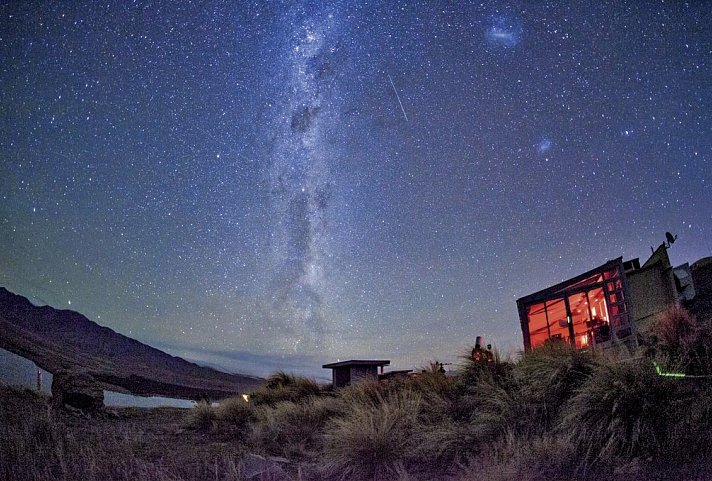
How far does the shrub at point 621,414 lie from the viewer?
521 centimetres

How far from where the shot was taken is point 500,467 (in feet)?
16.9

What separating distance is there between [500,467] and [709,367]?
3421 mm

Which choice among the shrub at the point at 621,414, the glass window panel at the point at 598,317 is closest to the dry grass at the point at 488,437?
the shrub at the point at 621,414

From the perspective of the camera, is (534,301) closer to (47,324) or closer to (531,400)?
(531,400)

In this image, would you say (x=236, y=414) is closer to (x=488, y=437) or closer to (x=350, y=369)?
(x=350, y=369)

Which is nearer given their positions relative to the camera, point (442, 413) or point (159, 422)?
point (442, 413)

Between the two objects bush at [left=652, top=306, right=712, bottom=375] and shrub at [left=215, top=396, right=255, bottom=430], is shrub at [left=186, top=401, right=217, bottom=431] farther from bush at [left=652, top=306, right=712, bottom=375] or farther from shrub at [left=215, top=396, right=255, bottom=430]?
bush at [left=652, top=306, right=712, bottom=375]

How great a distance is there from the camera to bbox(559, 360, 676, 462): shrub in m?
5.21

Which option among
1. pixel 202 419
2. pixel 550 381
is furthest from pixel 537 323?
pixel 202 419

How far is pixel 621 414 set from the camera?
5520 mm

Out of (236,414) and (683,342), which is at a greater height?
(683,342)

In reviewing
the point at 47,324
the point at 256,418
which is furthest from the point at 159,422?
the point at 47,324

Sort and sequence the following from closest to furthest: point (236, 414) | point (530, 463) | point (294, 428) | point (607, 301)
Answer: point (530, 463) → point (294, 428) → point (236, 414) → point (607, 301)

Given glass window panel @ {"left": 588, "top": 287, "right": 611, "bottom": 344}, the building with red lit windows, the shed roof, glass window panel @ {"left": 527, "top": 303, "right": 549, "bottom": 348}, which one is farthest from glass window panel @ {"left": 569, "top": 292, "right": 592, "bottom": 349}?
the shed roof
